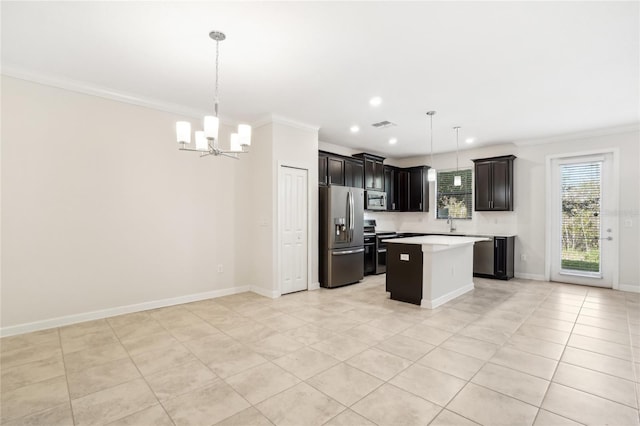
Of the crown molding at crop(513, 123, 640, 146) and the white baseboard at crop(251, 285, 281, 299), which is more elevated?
the crown molding at crop(513, 123, 640, 146)

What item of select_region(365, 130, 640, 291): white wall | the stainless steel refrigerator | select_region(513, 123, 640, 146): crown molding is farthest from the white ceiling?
the stainless steel refrigerator

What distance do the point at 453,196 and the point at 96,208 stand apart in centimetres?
699

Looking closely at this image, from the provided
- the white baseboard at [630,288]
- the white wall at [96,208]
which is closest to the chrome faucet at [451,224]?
the white baseboard at [630,288]

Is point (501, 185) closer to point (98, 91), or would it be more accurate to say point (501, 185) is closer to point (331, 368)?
point (331, 368)

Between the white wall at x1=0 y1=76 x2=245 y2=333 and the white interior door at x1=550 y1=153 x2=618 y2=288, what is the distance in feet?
20.8

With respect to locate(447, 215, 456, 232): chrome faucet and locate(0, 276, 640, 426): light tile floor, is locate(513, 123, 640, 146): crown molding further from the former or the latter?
locate(0, 276, 640, 426): light tile floor

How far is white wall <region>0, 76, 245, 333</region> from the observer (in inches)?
133

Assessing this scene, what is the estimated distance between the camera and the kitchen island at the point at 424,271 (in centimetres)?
430

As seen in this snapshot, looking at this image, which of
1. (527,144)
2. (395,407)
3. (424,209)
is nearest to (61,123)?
(395,407)

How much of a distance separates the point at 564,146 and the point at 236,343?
672 centimetres

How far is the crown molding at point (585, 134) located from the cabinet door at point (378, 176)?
278cm

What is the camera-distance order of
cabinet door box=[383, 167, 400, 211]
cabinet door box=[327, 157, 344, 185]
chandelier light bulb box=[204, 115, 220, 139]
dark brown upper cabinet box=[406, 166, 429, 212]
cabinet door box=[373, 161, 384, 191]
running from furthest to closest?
dark brown upper cabinet box=[406, 166, 429, 212], cabinet door box=[383, 167, 400, 211], cabinet door box=[373, 161, 384, 191], cabinet door box=[327, 157, 344, 185], chandelier light bulb box=[204, 115, 220, 139]

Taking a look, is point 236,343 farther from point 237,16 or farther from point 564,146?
point 564,146

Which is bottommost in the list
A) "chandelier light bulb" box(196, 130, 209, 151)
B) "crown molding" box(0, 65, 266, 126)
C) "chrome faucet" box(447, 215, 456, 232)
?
"chrome faucet" box(447, 215, 456, 232)
